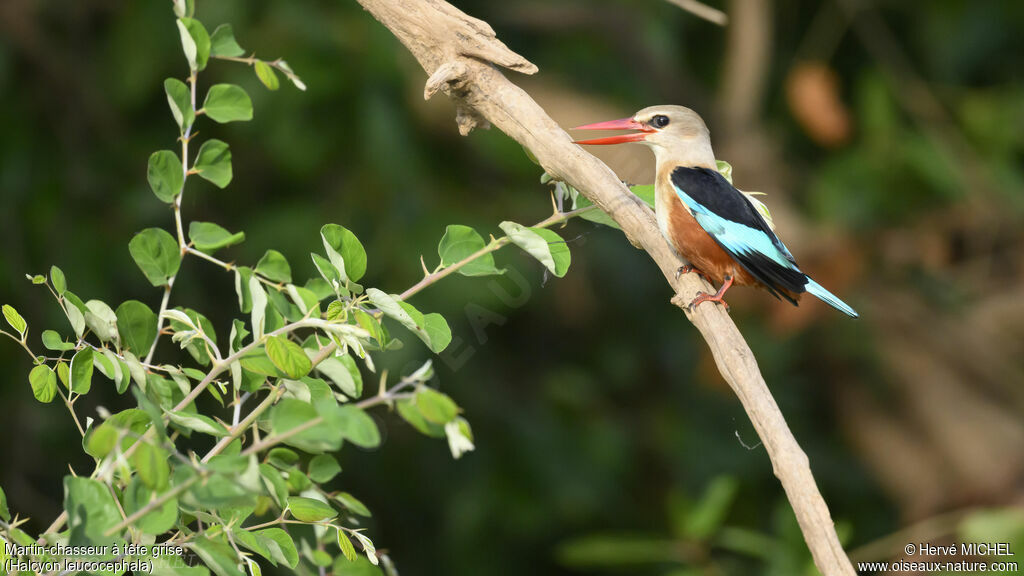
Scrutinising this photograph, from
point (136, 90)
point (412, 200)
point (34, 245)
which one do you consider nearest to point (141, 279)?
point (34, 245)

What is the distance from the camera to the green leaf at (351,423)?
87 cm

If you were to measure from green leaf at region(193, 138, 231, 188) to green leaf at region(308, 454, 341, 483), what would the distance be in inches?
15.9

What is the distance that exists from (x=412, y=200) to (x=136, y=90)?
126 cm

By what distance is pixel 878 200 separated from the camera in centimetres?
477

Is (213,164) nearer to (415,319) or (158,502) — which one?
(415,319)

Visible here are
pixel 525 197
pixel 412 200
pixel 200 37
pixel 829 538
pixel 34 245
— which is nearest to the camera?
pixel 829 538

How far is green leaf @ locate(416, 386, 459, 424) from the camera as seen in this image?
0.88 m

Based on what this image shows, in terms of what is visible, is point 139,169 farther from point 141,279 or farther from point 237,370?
point 237,370

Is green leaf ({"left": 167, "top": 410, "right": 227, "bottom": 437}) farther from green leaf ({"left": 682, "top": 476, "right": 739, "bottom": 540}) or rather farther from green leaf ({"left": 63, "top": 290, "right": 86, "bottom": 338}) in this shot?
green leaf ({"left": 682, "top": 476, "right": 739, "bottom": 540})

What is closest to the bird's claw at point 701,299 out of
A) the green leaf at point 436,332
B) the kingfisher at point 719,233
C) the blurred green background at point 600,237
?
the kingfisher at point 719,233

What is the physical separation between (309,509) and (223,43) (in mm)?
705

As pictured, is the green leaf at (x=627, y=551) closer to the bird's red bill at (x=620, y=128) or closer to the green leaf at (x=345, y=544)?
the bird's red bill at (x=620, y=128)

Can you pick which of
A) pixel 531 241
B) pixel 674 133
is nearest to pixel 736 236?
pixel 674 133

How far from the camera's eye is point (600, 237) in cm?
483
